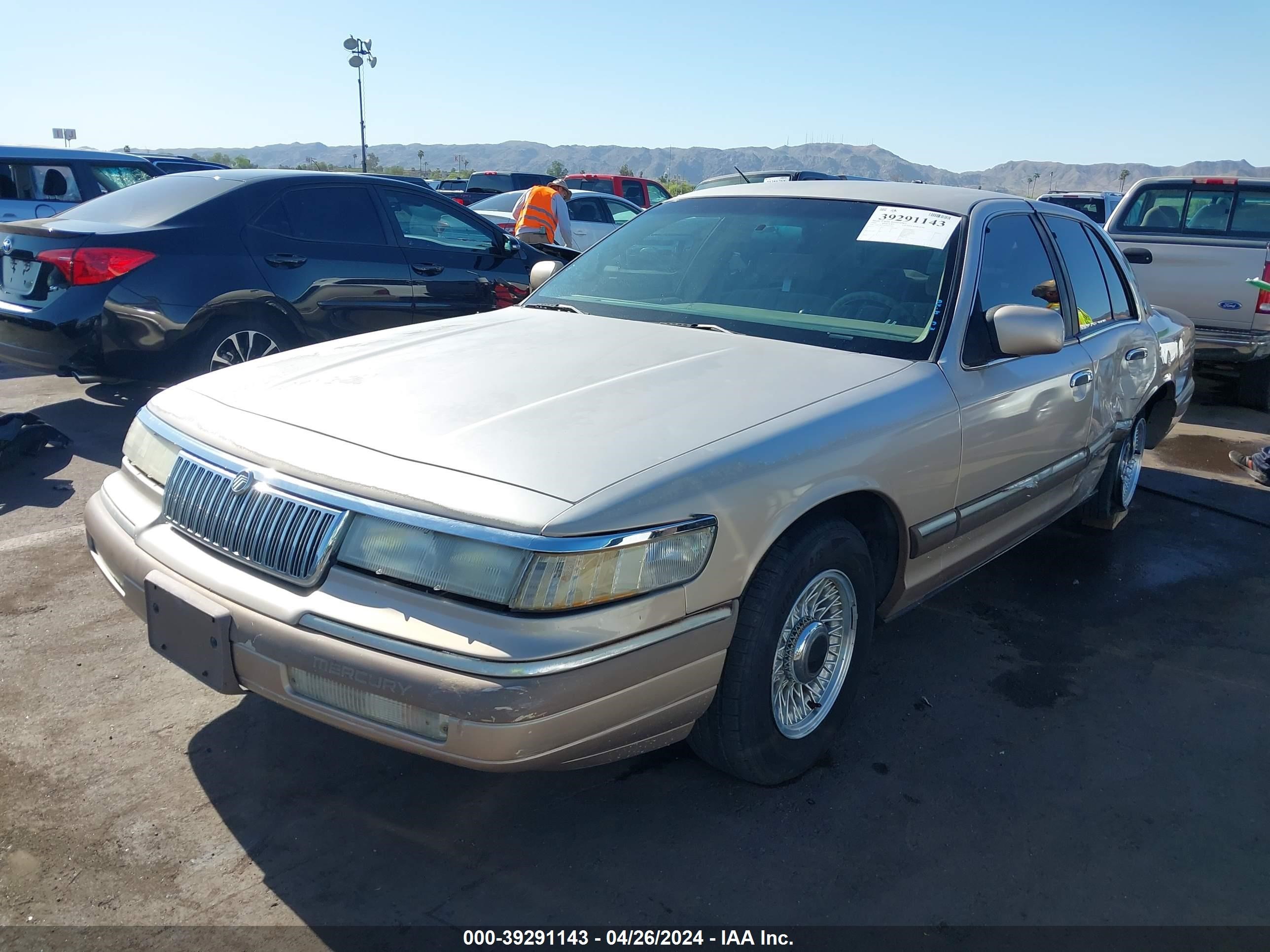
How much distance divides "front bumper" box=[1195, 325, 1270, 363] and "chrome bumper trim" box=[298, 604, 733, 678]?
24.0 feet

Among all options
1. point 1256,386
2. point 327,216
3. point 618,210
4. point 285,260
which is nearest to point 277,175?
point 327,216

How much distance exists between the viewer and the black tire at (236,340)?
564 cm

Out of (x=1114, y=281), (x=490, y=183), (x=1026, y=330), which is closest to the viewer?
(x=1026, y=330)

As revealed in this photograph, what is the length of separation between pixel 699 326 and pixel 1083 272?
207 centimetres

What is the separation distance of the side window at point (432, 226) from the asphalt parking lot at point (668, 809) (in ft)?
12.1

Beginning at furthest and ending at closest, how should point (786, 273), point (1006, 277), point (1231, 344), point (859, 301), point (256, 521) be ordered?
point (1231, 344) < point (1006, 277) < point (786, 273) < point (859, 301) < point (256, 521)

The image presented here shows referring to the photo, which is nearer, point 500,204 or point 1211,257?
point 1211,257

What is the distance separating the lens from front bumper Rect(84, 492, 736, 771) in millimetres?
2041

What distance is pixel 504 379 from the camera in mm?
2834

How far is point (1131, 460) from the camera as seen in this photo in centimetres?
534

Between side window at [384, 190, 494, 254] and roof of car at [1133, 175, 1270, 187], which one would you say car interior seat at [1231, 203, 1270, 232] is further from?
side window at [384, 190, 494, 254]

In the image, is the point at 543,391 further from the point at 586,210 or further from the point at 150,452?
the point at 586,210

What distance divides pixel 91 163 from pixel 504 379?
10256 millimetres

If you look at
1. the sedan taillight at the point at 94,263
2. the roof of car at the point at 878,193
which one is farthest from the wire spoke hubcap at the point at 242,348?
the roof of car at the point at 878,193
